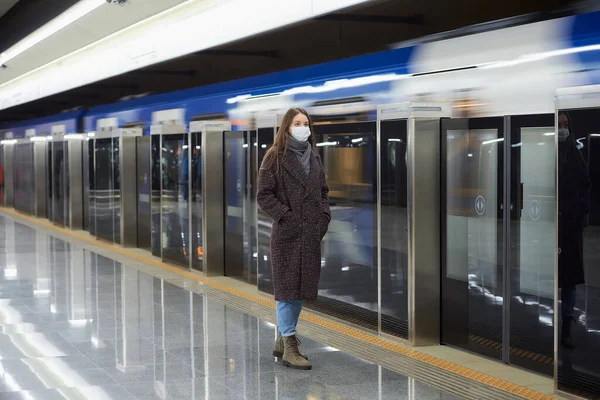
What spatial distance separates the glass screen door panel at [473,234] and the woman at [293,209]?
135cm

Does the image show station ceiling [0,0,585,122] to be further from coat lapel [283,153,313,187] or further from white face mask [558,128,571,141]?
white face mask [558,128,571,141]

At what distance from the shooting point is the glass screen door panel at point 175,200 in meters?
11.3

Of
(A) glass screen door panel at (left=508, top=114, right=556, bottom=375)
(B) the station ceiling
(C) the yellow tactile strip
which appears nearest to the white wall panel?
(B) the station ceiling

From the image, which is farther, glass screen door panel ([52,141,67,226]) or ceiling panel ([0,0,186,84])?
glass screen door panel ([52,141,67,226])

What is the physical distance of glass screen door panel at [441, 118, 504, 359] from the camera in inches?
243

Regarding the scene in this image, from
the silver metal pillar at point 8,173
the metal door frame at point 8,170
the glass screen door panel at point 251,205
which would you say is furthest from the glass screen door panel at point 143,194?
the silver metal pillar at point 8,173

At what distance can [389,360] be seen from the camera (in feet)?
19.9

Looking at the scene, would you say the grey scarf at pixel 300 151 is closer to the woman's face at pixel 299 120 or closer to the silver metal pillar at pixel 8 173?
the woman's face at pixel 299 120

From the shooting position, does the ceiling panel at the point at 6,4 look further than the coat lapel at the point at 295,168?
Yes

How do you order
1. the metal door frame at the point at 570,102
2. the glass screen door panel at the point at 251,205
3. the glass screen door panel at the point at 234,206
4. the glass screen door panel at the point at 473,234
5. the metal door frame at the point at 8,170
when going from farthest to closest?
the metal door frame at the point at 8,170
the glass screen door panel at the point at 234,206
the glass screen door panel at the point at 251,205
the glass screen door panel at the point at 473,234
the metal door frame at the point at 570,102

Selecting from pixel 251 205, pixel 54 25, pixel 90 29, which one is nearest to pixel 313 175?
pixel 251 205

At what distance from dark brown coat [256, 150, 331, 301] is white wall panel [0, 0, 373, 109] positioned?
150 centimetres

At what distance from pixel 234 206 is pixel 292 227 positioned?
4.90 m

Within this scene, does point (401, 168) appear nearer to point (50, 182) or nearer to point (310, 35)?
point (310, 35)
